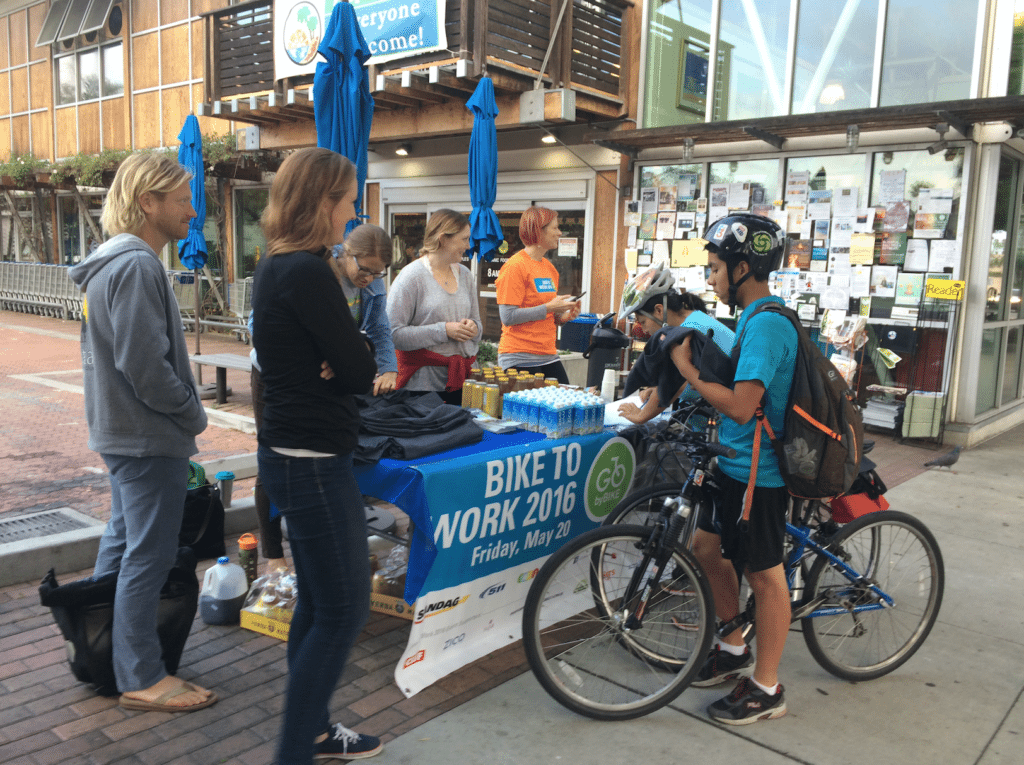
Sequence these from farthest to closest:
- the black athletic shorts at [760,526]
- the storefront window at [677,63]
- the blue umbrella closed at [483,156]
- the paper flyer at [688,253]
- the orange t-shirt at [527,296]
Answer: the storefront window at [677,63]
the paper flyer at [688,253]
the blue umbrella closed at [483,156]
the orange t-shirt at [527,296]
the black athletic shorts at [760,526]

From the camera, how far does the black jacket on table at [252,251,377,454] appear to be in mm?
2119

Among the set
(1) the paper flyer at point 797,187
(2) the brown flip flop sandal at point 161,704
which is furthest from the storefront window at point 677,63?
(2) the brown flip flop sandal at point 161,704

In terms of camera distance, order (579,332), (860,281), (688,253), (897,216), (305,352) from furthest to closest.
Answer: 1. (688,253)
2. (579,332)
3. (860,281)
4. (897,216)
5. (305,352)

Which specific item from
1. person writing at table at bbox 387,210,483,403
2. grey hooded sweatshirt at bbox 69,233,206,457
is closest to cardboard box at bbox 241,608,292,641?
grey hooded sweatshirt at bbox 69,233,206,457

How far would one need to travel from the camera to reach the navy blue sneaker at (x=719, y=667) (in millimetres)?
A: 3184

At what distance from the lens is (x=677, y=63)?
32.4 ft

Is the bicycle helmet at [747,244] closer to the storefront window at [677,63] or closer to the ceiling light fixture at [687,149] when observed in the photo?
the ceiling light fixture at [687,149]

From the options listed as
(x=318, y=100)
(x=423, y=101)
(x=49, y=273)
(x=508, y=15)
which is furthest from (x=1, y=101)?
(x=318, y=100)

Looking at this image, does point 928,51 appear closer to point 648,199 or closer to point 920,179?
point 920,179

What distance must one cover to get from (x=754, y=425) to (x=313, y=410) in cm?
155

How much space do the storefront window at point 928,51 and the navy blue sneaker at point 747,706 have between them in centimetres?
695

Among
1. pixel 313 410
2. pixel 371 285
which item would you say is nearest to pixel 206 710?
pixel 313 410

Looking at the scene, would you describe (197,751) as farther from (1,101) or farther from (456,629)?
(1,101)

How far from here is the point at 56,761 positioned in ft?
8.50
